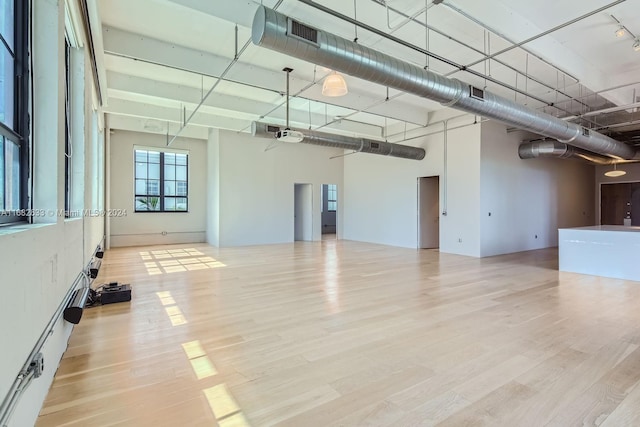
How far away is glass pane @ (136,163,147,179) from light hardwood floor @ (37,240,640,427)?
5870mm

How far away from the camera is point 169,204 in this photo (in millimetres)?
10172

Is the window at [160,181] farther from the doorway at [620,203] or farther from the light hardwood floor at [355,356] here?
the doorway at [620,203]

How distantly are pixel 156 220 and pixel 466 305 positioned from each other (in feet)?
30.1

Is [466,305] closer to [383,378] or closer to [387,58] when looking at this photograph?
[383,378]

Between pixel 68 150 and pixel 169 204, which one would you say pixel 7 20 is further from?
pixel 169 204

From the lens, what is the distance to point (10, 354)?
4.14 ft

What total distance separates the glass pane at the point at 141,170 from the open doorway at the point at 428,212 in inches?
324

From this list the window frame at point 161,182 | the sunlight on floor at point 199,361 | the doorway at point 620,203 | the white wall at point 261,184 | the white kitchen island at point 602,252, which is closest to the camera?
the sunlight on floor at point 199,361

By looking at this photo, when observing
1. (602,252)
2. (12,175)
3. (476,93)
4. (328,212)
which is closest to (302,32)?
(12,175)

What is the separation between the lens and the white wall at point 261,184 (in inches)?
371

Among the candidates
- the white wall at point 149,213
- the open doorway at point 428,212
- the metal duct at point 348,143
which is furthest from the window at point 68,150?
the open doorway at point 428,212

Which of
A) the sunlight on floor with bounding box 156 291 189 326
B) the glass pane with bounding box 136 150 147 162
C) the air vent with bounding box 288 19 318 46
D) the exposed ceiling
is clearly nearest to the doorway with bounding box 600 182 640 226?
the exposed ceiling

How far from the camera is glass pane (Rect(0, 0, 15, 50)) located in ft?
5.29

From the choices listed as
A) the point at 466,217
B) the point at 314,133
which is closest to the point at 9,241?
the point at 314,133
